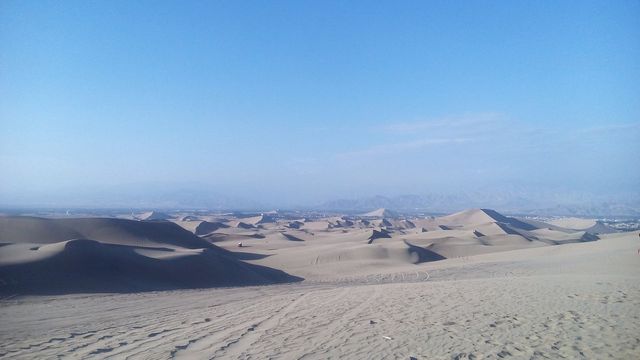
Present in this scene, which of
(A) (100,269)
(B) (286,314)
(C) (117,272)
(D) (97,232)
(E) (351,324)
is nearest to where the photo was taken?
(E) (351,324)

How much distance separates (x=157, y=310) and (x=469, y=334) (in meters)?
7.82

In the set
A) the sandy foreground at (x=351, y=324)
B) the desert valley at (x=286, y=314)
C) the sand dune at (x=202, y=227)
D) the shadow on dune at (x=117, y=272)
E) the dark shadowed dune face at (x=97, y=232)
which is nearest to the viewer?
the sandy foreground at (x=351, y=324)

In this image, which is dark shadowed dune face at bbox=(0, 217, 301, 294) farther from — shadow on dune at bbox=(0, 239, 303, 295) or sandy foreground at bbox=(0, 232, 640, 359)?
sandy foreground at bbox=(0, 232, 640, 359)

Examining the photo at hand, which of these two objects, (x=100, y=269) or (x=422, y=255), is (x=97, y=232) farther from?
(x=422, y=255)

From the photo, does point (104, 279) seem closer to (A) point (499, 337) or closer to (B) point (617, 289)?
(A) point (499, 337)

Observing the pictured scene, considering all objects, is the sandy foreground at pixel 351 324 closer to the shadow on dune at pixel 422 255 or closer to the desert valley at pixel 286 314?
the desert valley at pixel 286 314

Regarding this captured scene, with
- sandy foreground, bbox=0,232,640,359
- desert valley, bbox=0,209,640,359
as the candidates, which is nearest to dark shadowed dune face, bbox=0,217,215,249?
desert valley, bbox=0,209,640,359

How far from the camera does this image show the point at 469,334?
27.2 ft

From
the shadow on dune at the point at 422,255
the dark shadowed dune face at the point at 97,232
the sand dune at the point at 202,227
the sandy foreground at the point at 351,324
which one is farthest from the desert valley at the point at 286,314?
the sand dune at the point at 202,227

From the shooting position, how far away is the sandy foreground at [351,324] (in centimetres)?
741

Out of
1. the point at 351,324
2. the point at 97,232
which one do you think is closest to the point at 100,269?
the point at 351,324

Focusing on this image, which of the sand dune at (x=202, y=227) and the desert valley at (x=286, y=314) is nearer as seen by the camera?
the desert valley at (x=286, y=314)

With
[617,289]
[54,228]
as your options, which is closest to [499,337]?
[617,289]

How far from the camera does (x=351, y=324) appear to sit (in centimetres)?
934
